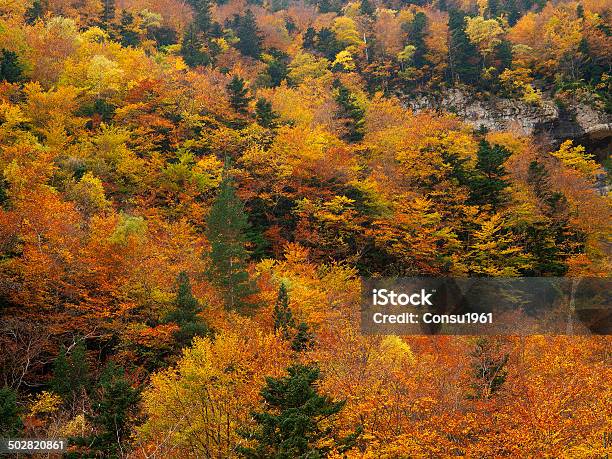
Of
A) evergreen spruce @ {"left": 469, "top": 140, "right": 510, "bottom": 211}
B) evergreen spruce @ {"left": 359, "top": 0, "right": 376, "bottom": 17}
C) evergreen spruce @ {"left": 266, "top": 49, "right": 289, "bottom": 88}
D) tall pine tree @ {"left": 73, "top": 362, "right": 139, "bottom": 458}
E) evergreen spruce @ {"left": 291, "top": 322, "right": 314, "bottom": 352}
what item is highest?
evergreen spruce @ {"left": 359, "top": 0, "right": 376, "bottom": 17}

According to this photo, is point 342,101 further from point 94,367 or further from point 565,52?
point 94,367

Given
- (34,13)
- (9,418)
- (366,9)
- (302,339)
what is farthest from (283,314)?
(366,9)

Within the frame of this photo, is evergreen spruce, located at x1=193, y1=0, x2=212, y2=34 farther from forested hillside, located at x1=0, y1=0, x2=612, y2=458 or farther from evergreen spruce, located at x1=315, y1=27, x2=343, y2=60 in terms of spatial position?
evergreen spruce, located at x1=315, y1=27, x2=343, y2=60

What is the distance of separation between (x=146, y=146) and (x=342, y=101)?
1875cm

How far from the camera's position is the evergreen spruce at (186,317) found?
23.9 meters

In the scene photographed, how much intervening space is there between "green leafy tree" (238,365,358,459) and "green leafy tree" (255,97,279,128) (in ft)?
101

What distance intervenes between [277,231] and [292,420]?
22804 millimetres

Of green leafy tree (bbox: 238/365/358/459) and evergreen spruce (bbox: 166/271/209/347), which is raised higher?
evergreen spruce (bbox: 166/271/209/347)

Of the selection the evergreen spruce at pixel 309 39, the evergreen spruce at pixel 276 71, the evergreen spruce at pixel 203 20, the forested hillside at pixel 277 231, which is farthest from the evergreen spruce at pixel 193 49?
the evergreen spruce at pixel 309 39

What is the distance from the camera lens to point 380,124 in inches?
2055

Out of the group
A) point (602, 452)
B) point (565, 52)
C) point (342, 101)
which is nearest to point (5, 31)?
point (342, 101)

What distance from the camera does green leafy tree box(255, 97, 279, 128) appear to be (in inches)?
1738

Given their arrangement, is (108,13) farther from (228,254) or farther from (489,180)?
(489,180)

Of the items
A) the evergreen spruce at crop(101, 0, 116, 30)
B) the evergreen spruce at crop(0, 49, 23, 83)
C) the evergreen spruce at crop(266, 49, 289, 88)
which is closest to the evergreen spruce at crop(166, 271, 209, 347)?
the evergreen spruce at crop(0, 49, 23, 83)
